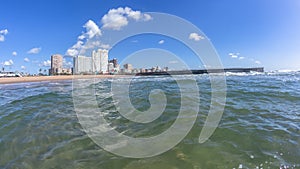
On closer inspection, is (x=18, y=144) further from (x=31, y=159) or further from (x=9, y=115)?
(x=9, y=115)

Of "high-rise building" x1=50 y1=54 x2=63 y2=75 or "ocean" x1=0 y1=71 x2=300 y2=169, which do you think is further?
"high-rise building" x1=50 y1=54 x2=63 y2=75

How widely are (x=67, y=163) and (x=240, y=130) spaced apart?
3621mm

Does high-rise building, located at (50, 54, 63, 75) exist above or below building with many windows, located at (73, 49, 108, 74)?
above

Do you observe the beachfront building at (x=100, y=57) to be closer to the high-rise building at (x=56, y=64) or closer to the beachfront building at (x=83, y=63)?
the beachfront building at (x=83, y=63)

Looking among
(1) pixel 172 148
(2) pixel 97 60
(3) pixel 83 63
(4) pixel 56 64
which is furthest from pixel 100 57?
(4) pixel 56 64

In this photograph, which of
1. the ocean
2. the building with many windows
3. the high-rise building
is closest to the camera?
the ocean

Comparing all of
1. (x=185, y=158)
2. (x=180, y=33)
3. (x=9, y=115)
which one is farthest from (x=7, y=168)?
(x=180, y=33)

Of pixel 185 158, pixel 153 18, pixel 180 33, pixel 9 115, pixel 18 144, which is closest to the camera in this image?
pixel 185 158

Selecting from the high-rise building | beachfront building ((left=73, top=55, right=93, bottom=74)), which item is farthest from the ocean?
the high-rise building

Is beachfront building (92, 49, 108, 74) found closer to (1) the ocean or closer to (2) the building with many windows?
(2) the building with many windows

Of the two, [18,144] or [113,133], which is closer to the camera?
[18,144]

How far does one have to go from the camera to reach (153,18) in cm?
501

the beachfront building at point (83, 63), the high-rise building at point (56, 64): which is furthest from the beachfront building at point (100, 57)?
the high-rise building at point (56, 64)

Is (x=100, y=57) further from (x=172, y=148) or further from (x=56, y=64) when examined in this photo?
(x=56, y=64)
